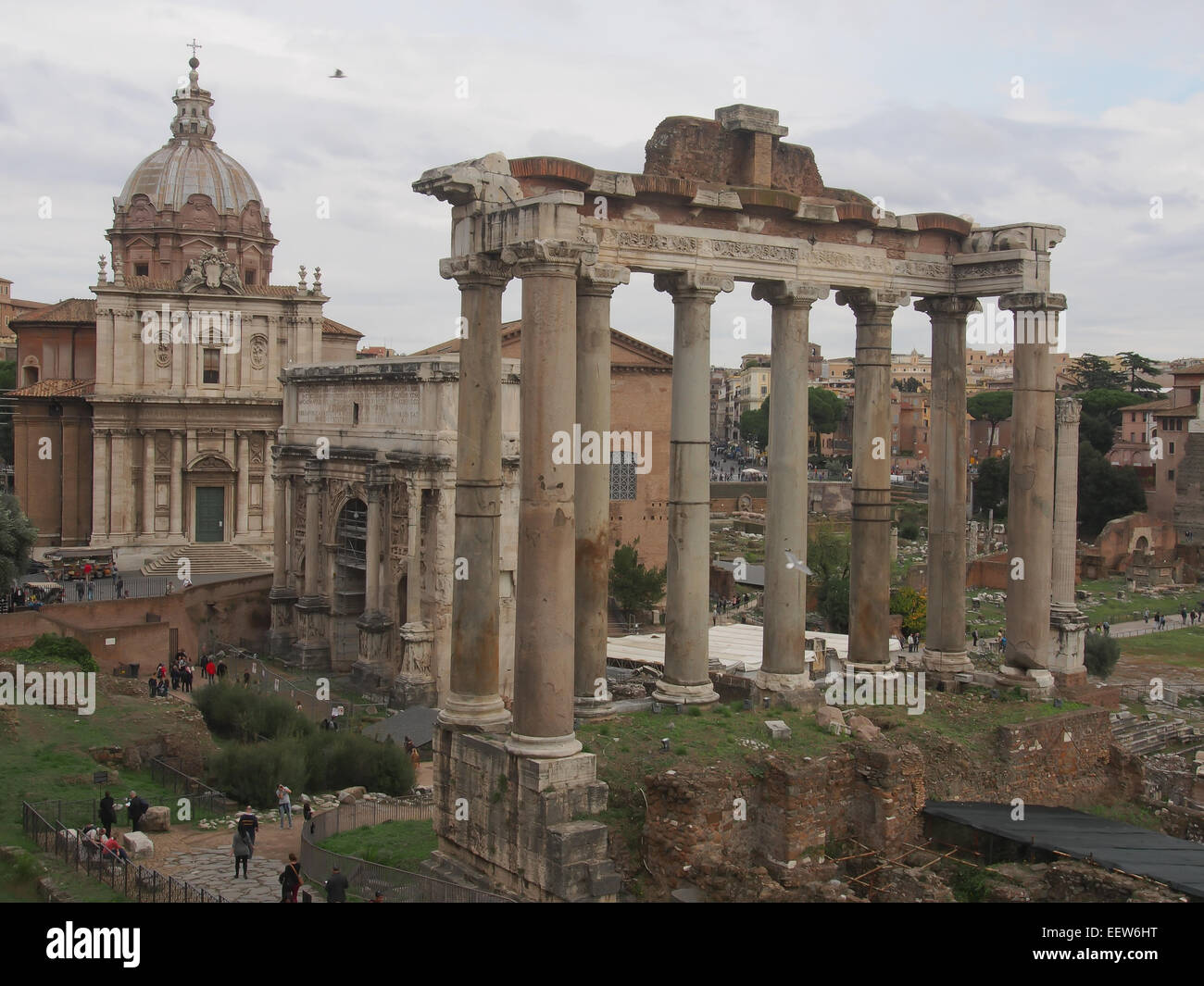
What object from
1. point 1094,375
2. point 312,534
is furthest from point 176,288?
point 1094,375

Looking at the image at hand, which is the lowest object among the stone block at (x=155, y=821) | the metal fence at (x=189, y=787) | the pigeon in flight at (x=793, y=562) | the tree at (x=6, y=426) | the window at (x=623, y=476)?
the metal fence at (x=189, y=787)

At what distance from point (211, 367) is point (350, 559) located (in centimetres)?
1301

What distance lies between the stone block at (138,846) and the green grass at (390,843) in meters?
2.63

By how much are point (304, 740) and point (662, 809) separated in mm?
12047

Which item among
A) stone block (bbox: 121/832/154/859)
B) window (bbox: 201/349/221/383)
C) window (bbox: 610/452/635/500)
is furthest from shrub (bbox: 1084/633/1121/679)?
window (bbox: 201/349/221/383)

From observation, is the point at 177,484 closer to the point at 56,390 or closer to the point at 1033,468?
the point at 56,390

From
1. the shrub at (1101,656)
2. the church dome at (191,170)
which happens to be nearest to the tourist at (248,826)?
the shrub at (1101,656)

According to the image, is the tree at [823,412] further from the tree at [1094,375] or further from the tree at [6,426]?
the tree at [6,426]

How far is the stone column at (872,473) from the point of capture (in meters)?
17.1

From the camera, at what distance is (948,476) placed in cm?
1783

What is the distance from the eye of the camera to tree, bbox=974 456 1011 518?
250ft

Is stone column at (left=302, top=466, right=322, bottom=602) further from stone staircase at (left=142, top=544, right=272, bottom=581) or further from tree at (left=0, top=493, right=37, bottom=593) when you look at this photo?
tree at (left=0, top=493, right=37, bottom=593)

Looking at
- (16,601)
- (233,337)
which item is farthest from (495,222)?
(233,337)

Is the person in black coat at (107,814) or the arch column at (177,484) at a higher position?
the arch column at (177,484)
